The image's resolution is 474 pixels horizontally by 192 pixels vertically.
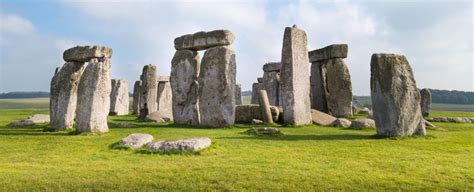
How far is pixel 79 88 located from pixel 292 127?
8164 mm

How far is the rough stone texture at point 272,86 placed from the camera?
28.6 meters

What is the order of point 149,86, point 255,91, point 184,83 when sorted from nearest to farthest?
point 184,83 < point 149,86 < point 255,91

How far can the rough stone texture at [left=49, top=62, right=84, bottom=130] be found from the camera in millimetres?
14172

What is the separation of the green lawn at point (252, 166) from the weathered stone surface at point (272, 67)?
57.0 feet

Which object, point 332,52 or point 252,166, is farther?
point 332,52

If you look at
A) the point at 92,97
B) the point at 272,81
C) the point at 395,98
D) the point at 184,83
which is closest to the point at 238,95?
the point at 272,81

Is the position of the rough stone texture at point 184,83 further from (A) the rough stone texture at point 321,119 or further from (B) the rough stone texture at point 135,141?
(B) the rough stone texture at point 135,141

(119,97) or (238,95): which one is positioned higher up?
(238,95)

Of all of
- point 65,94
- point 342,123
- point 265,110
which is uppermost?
point 65,94

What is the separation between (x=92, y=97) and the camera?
520 inches

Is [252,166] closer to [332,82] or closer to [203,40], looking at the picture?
[203,40]

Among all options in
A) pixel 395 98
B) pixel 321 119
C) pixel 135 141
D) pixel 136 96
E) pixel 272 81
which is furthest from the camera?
pixel 272 81

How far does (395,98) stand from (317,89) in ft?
39.6

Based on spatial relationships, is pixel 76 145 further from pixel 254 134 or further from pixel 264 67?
pixel 264 67
